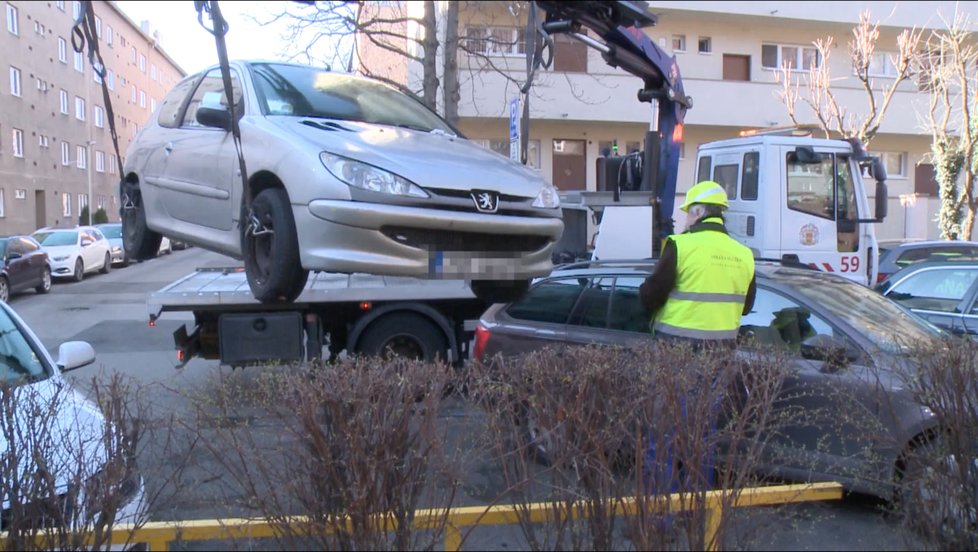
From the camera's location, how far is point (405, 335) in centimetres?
855

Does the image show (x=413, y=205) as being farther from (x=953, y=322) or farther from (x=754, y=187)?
(x=754, y=187)

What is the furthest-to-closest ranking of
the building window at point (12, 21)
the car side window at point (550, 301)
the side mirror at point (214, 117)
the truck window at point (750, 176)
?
the building window at point (12, 21) < the truck window at point (750, 176) < the car side window at point (550, 301) < the side mirror at point (214, 117)

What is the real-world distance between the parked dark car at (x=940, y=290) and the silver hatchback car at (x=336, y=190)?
4525 mm

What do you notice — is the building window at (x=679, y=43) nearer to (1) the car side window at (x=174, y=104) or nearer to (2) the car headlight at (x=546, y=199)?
(1) the car side window at (x=174, y=104)

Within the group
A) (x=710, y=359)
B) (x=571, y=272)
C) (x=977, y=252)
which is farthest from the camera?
(x=977, y=252)

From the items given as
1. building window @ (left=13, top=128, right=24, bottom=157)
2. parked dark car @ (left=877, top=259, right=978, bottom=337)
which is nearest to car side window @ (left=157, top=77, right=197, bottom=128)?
parked dark car @ (left=877, top=259, right=978, bottom=337)

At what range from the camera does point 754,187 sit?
1045cm

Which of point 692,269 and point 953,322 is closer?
point 692,269

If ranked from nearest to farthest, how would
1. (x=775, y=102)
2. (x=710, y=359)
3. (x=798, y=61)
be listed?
(x=710, y=359)
(x=775, y=102)
(x=798, y=61)

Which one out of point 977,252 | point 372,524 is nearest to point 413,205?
point 372,524

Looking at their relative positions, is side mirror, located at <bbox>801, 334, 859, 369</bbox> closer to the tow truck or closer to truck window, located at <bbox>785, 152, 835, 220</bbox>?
the tow truck

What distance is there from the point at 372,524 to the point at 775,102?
2396 centimetres

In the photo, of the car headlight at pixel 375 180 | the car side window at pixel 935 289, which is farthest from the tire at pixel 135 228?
the car side window at pixel 935 289

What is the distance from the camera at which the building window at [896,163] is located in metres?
27.9
